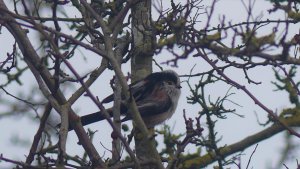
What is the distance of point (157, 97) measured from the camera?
790 cm

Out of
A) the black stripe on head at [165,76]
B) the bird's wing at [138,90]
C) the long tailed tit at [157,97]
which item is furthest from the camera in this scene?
the black stripe on head at [165,76]

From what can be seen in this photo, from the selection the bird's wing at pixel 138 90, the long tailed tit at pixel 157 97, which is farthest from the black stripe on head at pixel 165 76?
the bird's wing at pixel 138 90

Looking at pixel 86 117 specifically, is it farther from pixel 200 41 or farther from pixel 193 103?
pixel 200 41

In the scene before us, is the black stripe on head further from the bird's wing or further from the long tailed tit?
the bird's wing

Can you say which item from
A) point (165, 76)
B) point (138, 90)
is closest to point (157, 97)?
point (165, 76)

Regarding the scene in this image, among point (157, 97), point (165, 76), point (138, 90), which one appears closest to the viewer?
point (138, 90)

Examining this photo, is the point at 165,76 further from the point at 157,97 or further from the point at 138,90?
the point at 138,90

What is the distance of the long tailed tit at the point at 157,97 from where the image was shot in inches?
297

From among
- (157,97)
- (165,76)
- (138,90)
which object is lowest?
(138,90)

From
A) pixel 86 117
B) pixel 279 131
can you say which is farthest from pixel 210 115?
pixel 86 117

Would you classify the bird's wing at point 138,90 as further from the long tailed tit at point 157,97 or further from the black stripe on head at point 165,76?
the black stripe on head at point 165,76

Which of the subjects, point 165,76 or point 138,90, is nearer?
point 138,90

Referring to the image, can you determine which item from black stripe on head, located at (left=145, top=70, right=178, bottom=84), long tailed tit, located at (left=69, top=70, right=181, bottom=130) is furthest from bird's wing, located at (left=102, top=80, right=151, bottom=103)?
black stripe on head, located at (left=145, top=70, right=178, bottom=84)

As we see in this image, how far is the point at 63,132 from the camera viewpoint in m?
4.96
